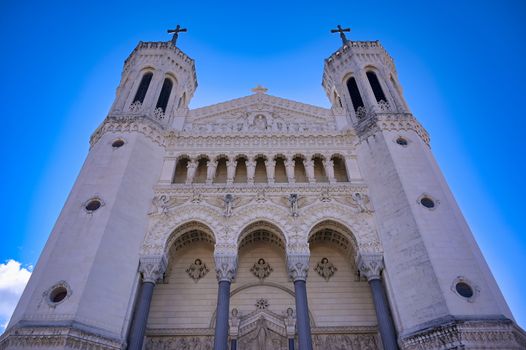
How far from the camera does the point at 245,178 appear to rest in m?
17.4

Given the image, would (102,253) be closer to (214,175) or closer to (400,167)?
(214,175)

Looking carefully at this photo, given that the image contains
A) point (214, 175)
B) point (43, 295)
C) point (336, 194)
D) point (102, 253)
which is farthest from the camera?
point (214, 175)

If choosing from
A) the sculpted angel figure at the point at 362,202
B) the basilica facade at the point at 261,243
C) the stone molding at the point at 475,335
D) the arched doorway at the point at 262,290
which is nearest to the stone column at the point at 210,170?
the basilica facade at the point at 261,243

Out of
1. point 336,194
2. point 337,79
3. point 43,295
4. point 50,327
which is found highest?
point 337,79

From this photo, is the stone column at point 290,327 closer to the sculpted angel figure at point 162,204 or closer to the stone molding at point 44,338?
the sculpted angel figure at point 162,204

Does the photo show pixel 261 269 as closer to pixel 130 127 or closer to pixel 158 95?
pixel 130 127

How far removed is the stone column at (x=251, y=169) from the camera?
16266 millimetres

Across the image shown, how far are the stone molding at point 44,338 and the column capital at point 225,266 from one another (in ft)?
15.1

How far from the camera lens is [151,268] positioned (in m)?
13.2

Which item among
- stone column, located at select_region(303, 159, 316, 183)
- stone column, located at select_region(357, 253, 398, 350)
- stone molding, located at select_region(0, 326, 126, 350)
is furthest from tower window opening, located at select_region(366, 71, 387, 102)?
stone molding, located at select_region(0, 326, 126, 350)

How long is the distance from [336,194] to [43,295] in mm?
11407

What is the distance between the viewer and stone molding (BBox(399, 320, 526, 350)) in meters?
10.1

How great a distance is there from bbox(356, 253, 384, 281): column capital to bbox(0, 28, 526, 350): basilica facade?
4 centimetres

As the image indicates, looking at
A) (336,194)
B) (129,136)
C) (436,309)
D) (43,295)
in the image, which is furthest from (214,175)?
(436,309)
